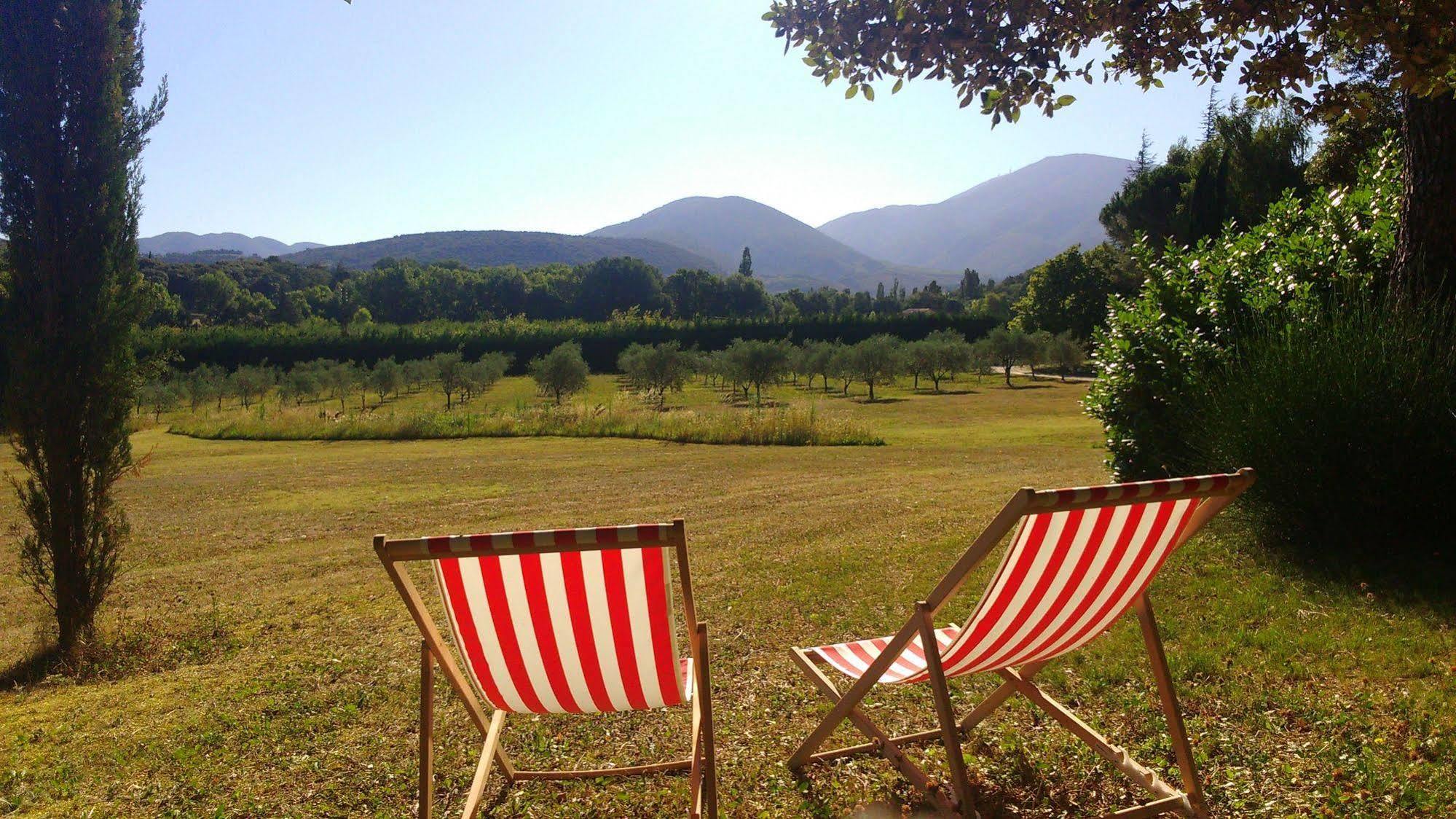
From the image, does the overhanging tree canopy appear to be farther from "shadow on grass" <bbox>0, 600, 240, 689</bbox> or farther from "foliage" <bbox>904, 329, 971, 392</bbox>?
"foliage" <bbox>904, 329, 971, 392</bbox>

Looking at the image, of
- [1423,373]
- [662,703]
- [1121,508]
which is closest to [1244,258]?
[1423,373]

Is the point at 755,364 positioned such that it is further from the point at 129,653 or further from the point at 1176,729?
the point at 1176,729

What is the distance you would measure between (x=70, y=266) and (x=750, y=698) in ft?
15.8

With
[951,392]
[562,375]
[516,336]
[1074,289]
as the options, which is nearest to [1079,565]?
[562,375]

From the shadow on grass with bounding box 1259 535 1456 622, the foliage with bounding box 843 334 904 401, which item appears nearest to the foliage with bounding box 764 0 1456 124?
the shadow on grass with bounding box 1259 535 1456 622

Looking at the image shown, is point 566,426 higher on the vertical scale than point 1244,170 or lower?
lower

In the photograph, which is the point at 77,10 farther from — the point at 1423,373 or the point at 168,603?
the point at 1423,373

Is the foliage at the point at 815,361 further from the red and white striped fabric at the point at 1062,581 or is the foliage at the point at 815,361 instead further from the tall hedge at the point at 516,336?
the red and white striped fabric at the point at 1062,581

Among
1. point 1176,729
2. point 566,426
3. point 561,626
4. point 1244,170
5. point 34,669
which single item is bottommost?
point 566,426

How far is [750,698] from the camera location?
12.1ft

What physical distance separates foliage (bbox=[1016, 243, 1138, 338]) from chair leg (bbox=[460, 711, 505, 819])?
5204 centimetres

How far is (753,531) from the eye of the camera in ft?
26.3

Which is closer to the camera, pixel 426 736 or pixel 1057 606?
pixel 426 736

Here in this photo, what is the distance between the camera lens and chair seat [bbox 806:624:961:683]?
270 centimetres
